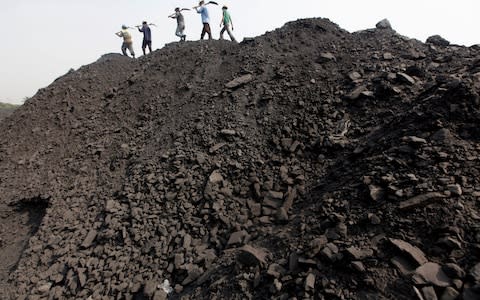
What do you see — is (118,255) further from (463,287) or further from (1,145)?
(1,145)

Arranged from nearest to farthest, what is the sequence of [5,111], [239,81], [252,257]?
[252,257] < [239,81] < [5,111]

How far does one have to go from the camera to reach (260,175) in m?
6.14

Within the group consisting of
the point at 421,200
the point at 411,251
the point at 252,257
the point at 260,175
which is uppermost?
the point at 421,200

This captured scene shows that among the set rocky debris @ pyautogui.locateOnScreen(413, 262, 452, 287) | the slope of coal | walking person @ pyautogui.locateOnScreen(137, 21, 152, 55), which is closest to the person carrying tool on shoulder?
walking person @ pyautogui.locateOnScreen(137, 21, 152, 55)

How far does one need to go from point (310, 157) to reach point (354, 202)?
1.88m

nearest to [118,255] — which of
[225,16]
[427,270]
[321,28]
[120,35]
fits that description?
[427,270]

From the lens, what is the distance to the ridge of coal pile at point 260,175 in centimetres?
378

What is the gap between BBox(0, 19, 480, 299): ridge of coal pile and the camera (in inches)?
149

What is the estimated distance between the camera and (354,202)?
446 cm

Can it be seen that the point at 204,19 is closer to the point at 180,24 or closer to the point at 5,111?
the point at 180,24

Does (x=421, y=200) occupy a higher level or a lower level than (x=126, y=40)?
lower

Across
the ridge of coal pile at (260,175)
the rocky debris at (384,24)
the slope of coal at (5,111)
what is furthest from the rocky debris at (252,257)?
the slope of coal at (5,111)

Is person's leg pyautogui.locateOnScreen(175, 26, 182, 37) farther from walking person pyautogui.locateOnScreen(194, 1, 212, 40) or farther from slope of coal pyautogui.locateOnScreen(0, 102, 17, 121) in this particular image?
slope of coal pyautogui.locateOnScreen(0, 102, 17, 121)

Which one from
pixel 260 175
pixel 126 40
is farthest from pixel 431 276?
pixel 126 40
